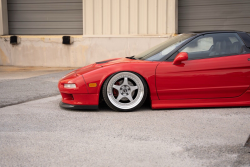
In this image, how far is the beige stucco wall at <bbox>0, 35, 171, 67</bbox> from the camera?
37.1 ft

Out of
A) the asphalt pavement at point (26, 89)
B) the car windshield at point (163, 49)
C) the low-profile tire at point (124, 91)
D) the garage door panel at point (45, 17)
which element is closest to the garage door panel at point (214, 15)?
the garage door panel at point (45, 17)

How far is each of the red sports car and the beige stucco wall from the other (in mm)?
5932

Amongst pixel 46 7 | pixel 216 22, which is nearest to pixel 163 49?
pixel 216 22

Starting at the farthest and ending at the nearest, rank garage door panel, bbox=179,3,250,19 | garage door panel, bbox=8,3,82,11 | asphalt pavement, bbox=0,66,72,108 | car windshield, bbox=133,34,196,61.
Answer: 1. garage door panel, bbox=8,3,82,11
2. garage door panel, bbox=179,3,250,19
3. asphalt pavement, bbox=0,66,72,108
4. car windshield, bbox=133,34,196,61

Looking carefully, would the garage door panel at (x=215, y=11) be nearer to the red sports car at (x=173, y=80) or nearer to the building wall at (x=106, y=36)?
the building wall at (x=106, y=36)

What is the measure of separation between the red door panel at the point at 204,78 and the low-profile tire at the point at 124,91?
248 mm

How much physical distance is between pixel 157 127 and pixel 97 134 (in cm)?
71

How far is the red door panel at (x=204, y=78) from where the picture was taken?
5008 millimetres

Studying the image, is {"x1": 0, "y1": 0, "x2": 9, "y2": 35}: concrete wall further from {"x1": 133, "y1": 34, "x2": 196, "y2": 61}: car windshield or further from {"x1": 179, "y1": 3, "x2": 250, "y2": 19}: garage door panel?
{"x1": 133, "y1": 34, "x2": 196, "y2": 61}: car windshield

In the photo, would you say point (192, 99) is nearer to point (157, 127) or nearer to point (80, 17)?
point (157, 127)

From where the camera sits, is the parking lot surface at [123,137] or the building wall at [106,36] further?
the building wall at [106,36]

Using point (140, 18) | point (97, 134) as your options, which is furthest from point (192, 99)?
point (140, 18)

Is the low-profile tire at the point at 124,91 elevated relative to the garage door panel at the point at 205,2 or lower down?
lower down

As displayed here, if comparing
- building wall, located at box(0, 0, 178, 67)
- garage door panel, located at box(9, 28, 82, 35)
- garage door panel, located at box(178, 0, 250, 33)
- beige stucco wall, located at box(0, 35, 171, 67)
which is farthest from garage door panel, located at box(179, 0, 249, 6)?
garage door panel, located at box(9, 28, 82, 35)
